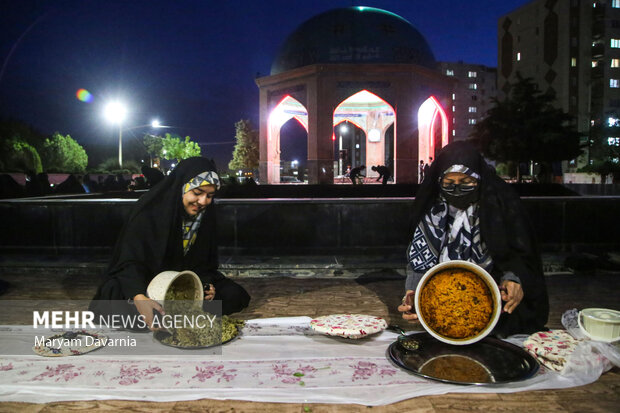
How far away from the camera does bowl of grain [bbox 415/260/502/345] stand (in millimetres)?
3051

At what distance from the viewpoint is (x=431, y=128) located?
2997cm

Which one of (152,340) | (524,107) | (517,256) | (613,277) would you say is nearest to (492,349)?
(517,256)

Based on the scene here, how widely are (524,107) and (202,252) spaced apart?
30150 millimetres

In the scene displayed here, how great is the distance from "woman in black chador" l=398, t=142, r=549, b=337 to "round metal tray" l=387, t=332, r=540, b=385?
28 cm

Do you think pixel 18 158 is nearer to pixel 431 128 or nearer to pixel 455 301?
pixel 431 128

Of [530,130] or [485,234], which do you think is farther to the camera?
[530,130]

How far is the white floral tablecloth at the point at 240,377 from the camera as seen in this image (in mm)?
2650

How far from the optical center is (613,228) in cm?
796

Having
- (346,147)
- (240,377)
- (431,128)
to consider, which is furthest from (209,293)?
(346,147)

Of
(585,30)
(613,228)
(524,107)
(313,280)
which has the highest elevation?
(585,30)

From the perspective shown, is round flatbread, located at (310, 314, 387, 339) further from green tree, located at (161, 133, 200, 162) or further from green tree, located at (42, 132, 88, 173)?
green tree, located at (161, 133, 200, 162)

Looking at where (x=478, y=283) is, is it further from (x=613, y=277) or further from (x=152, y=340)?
(x=613, y=277)

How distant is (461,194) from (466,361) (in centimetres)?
121

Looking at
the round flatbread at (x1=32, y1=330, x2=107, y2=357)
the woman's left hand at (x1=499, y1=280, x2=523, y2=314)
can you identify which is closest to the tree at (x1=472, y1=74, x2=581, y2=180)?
the woman's left hand at (x1=499, y1=280, x2=523, y2=314)
